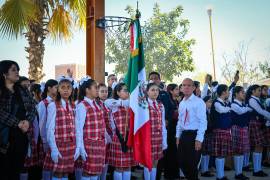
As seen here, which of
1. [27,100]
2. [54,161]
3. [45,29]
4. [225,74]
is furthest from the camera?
[225,74]

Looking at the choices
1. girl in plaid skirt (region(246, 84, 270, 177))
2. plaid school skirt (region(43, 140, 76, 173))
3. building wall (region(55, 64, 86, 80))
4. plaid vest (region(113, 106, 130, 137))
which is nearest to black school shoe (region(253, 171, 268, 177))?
girl in plaid skirt (region(246, 84, 270, 177))

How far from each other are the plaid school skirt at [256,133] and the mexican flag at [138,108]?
336 cm

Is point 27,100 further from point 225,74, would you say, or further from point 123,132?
point 225,74

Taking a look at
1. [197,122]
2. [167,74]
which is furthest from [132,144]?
[167,74]

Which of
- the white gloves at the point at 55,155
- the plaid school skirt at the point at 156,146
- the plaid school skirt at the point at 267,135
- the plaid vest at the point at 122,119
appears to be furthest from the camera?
the plaid school skirt at the point at 267,135

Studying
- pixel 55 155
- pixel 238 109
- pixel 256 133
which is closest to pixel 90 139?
pixel 55 155

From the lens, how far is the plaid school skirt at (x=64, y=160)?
4.92m

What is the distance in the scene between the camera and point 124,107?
5.94 meters

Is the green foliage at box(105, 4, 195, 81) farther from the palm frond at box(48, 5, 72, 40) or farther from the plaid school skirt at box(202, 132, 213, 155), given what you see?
the plaid school skirt at box(202, 132, 213, 155)

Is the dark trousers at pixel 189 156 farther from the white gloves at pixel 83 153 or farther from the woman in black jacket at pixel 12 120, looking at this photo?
the woman in black jacket at pixel 12 120

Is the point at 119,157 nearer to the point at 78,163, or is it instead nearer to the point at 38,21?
the point at 78,163

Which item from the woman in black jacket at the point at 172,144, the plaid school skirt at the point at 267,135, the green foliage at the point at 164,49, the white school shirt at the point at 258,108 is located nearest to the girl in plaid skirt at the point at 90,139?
the woman in black jacket at the point at 172,144

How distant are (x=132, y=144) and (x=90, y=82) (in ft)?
3.80

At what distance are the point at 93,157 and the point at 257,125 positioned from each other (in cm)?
450
